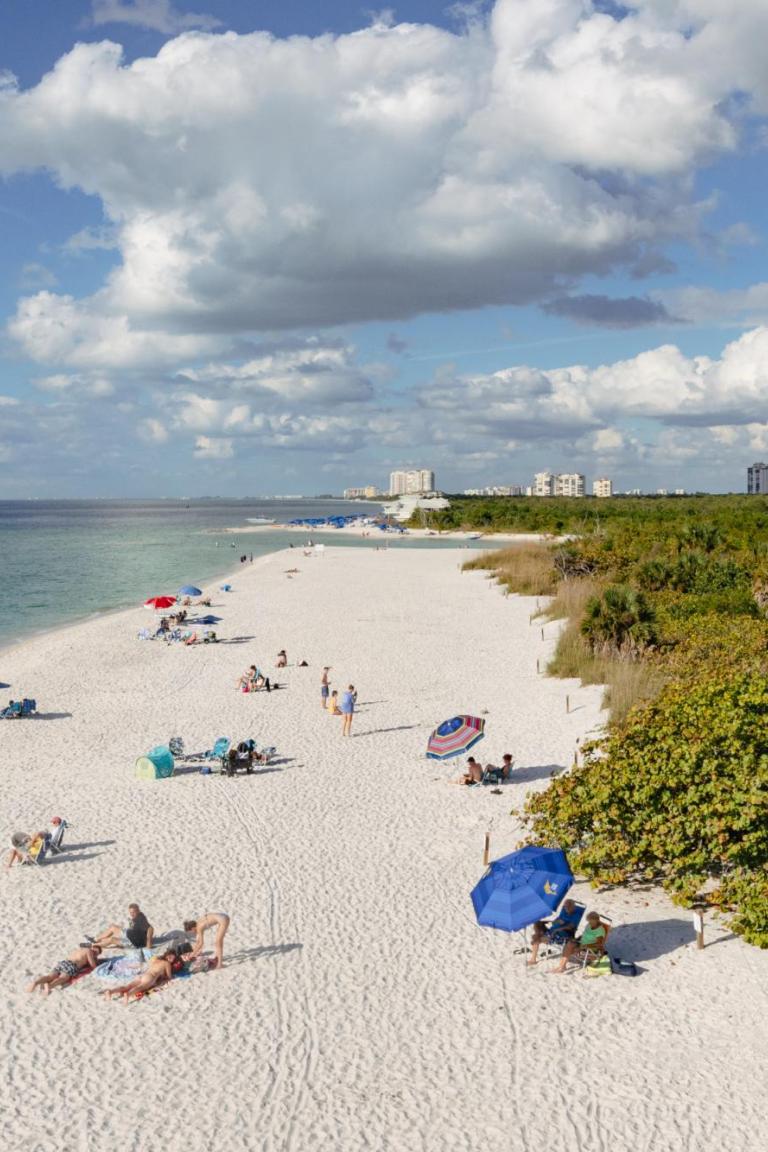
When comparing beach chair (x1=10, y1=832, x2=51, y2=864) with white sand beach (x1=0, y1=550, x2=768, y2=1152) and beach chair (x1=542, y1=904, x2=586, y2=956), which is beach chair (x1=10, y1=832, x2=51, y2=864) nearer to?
white sand beach (x1=0, y1=550, x2=768, y2=1152)

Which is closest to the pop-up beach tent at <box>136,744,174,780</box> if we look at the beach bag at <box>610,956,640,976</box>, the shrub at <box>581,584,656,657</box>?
the beach bag at <box>610,956,640,976</box>

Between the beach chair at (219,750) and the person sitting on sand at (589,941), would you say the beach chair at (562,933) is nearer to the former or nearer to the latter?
the person sitting on sand at (589,941)

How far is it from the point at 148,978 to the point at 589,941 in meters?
5.04

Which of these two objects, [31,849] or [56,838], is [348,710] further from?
[31,849]

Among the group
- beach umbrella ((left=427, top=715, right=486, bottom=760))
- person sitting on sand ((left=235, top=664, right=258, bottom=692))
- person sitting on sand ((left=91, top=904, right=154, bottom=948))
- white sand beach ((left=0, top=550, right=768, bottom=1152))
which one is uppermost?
beach umbrella ((left=427, top=715, right=486, bottom=760))

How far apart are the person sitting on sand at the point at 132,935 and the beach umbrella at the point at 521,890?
3960 mm

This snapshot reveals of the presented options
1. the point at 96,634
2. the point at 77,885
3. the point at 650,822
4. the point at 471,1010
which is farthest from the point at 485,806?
the point at 96,634

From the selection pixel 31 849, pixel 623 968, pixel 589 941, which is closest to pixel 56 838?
pixel 31 849

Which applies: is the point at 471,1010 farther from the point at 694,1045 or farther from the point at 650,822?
the point at 650,822

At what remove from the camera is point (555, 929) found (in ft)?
33.2

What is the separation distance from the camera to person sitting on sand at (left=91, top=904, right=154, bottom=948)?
1009cm

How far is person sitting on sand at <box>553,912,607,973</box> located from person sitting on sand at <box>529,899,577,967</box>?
0.70ft

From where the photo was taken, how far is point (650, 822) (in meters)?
10.9

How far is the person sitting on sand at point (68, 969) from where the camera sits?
31.3 feet
